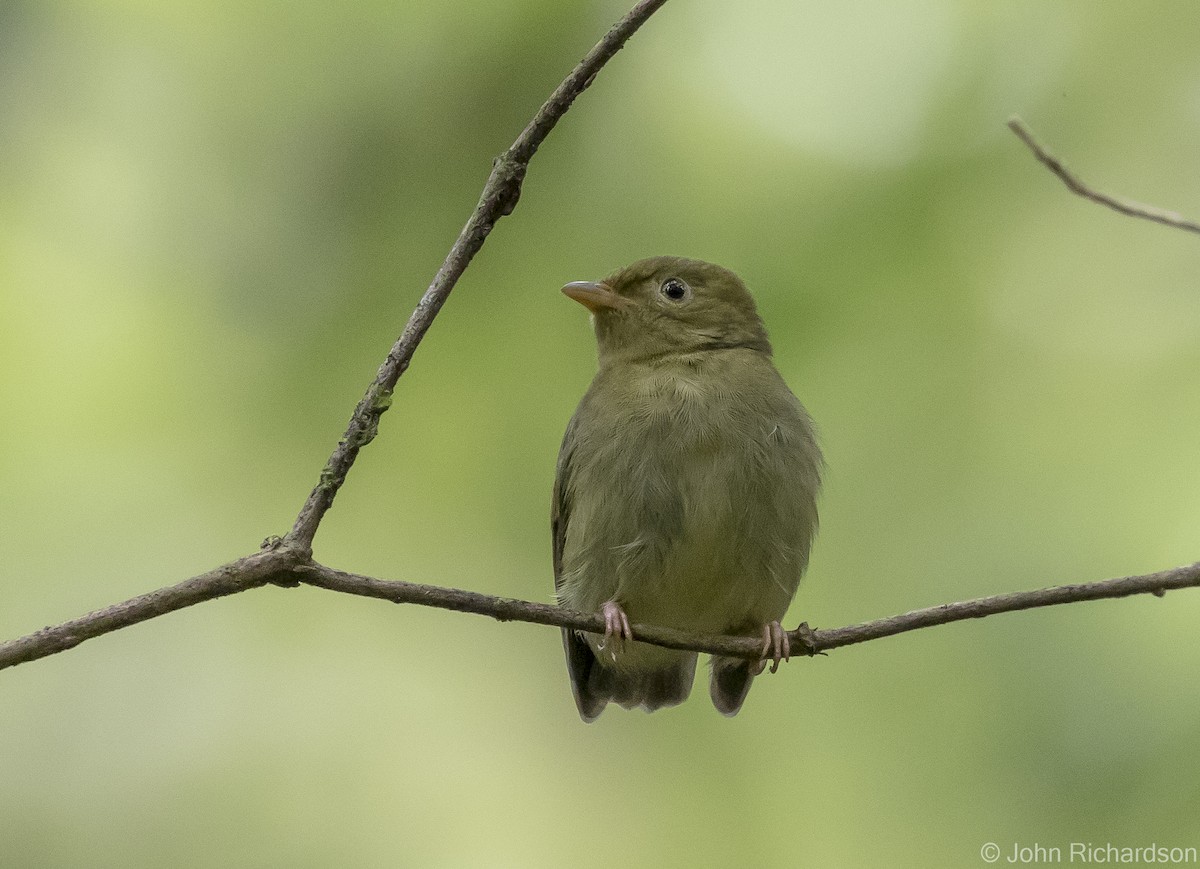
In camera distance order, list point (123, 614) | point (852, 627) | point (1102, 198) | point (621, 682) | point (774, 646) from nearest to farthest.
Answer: point (123, 614) → point (1102, 198) → point (852, 627) → point (774, 646) → point (621, 682)

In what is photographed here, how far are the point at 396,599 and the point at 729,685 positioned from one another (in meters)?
2.98

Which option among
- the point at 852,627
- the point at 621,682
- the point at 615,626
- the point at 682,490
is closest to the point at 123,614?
the point at 852,627

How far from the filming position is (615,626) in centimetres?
428

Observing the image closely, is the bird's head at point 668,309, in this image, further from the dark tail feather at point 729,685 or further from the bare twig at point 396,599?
the bare twig at point 396,599

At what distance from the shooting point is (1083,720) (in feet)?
18.8

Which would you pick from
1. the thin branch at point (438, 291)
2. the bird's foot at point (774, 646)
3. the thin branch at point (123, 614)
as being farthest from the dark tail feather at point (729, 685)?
the thin branch at point (123, 614)

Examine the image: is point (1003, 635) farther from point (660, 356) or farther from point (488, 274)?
point (488, 274)

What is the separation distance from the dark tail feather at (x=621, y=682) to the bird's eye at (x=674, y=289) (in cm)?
145

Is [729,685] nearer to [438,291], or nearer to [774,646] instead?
[774,646]

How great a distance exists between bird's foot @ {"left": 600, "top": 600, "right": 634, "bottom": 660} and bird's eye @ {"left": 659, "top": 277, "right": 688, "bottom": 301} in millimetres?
1423

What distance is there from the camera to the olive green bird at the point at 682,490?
462 centimetres

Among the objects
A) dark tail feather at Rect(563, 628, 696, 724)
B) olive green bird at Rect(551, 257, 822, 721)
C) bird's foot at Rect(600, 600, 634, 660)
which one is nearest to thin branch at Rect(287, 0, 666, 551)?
bird's foot at Rect(600, 600, 634, 660)

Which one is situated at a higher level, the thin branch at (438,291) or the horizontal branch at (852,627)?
the thin branch at (438,291)

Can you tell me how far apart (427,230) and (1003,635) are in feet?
11.0
